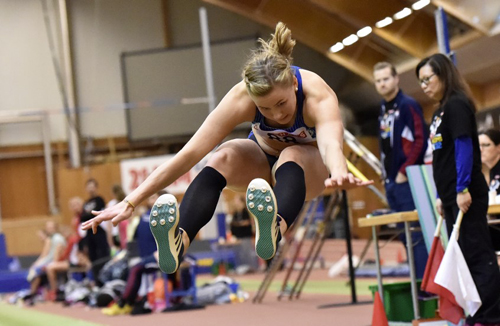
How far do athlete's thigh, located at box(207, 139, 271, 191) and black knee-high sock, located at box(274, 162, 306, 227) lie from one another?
0.22 metres

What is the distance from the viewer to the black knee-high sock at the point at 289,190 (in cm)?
299

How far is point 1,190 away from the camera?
1742 cm

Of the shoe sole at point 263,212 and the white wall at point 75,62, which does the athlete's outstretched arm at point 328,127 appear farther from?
the white wall at point 75,62

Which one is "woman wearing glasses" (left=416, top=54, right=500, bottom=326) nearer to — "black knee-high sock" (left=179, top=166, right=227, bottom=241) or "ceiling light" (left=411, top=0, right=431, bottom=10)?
"black knee-high sock" (left=179, top=166, right=227, bottom=241)

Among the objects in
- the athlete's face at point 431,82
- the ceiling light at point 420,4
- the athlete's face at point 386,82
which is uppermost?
the ceiling light at point 420,4

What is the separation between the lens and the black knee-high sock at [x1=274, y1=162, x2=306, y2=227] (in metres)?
2.99

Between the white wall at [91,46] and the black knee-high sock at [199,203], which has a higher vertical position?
the white wall at [91,46]

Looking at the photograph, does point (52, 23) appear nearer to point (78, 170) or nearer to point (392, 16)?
point (78, 170)

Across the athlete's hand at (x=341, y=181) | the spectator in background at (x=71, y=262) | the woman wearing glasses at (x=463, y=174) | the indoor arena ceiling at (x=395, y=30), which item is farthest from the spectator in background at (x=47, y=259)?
the athlete's hand at (x=341, y=181)

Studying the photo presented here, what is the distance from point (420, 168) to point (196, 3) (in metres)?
14.2

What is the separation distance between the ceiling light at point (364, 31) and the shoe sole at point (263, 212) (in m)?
9.66

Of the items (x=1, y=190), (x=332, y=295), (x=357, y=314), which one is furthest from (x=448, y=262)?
(x=1, y=190)

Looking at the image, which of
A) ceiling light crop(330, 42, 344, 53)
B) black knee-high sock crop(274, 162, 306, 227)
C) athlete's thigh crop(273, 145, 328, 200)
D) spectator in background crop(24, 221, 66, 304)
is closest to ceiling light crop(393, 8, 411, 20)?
ceiling light crop(330, 42, 344, 53)

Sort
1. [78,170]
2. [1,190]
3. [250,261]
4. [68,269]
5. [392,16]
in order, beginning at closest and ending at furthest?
[68,269] < [392,16] < [250,261] < [78,170] < [1,190]
